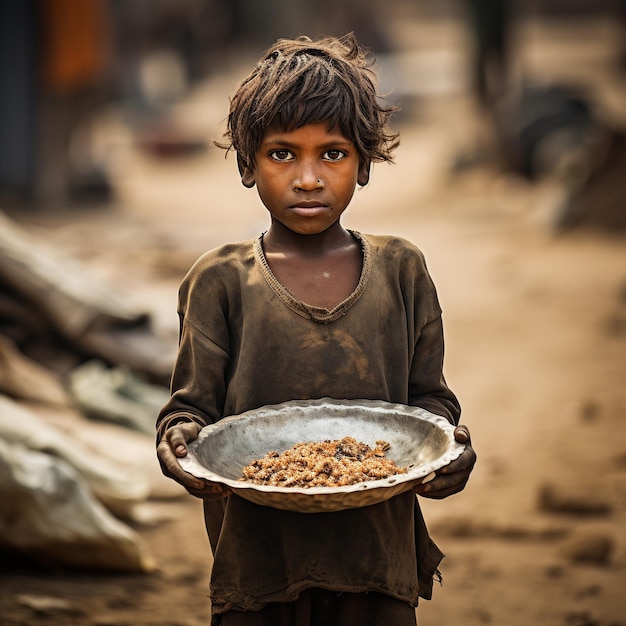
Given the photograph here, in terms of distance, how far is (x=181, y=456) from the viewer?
1.91m

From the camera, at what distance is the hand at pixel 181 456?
188cm

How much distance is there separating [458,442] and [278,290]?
0.46 meters

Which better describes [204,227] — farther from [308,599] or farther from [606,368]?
[308,599]

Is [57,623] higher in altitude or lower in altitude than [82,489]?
lower

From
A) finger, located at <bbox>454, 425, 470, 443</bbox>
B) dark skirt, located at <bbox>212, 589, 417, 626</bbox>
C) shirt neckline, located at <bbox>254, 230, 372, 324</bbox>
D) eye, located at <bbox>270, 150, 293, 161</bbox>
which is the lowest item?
dark skirt, located at <bbox>212, 589, 417, 626</bbox>

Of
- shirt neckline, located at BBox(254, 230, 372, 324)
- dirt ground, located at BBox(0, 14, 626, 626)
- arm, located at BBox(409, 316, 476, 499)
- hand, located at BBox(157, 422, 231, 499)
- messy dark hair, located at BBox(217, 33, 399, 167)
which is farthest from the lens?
dirt ground, located at BBox(0, 14, 626, 626)

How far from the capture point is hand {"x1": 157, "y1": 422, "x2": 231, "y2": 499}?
6.17ft

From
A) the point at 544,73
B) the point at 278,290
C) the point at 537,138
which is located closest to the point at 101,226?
the point at 537,138

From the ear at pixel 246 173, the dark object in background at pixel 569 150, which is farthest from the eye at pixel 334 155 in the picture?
the dark object in background at pixel 569 150

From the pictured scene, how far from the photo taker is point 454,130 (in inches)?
823

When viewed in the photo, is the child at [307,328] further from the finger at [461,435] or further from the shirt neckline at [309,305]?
the finger at [461,435]

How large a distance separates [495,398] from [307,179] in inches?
173

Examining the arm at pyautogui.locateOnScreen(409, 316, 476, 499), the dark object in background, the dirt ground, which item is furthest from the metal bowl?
the dark object in background

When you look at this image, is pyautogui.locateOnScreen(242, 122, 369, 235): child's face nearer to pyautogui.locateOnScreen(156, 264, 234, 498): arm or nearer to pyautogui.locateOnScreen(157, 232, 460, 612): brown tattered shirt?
pyautogui.locateOnScreen(157, 232, 460, 612): brown tattered shirt
